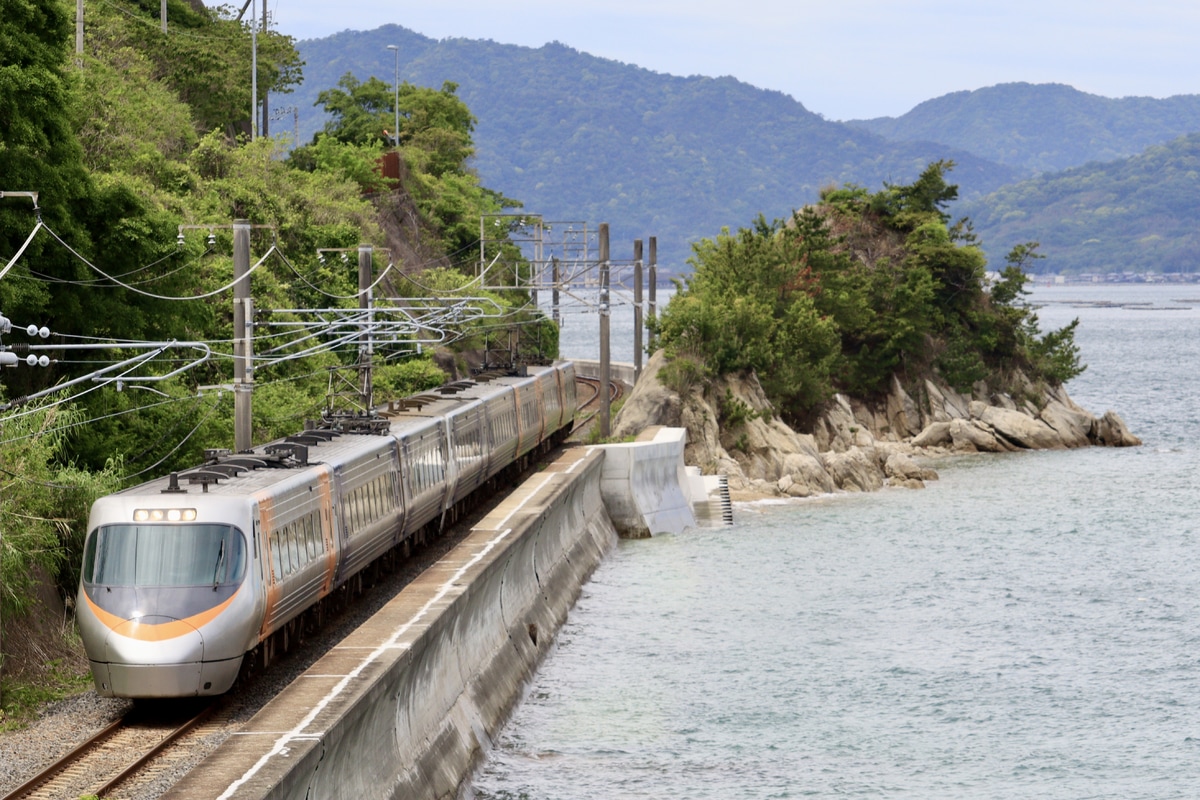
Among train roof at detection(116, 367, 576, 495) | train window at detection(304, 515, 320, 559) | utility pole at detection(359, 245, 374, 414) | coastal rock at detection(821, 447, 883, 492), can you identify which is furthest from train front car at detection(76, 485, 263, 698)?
coastal rock at detection(821, 447, 883, 492)

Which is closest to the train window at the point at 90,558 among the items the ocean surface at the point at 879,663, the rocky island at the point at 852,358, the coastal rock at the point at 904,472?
the ocean surface at the point at 879,663

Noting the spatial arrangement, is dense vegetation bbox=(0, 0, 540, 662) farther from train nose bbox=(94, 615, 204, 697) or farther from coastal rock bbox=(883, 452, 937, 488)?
coastal rock bbox=(883, 452, 937, 488)

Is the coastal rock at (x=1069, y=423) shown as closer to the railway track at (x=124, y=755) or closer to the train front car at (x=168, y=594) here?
the train front car at (x=168, y=594)

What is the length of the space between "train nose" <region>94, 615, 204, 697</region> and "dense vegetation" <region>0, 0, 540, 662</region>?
2.72 meters

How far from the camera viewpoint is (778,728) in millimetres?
25094

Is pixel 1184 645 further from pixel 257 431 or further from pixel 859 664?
pixel 257 431

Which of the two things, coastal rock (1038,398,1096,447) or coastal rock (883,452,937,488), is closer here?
coastal rock (883,452,937,488)

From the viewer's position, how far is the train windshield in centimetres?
1873

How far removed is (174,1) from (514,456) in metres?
34.1

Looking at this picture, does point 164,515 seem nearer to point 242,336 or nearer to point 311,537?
point 311,537

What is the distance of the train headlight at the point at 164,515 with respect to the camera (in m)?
19.1

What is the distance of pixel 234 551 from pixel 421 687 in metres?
2.84

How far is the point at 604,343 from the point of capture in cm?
4922

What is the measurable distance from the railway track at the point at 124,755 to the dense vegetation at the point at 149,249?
3.29 metres
